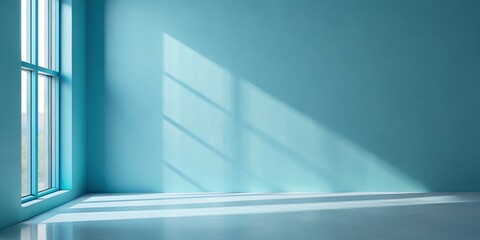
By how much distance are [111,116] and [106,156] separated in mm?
655

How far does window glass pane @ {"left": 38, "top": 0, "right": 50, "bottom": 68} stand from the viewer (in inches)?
288

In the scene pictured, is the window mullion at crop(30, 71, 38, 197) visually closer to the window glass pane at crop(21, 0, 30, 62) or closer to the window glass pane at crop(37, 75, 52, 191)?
the window glass pane at crop(21, 0, 30, 62)

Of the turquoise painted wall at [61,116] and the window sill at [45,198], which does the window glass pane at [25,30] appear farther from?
the window sill at [45,198]

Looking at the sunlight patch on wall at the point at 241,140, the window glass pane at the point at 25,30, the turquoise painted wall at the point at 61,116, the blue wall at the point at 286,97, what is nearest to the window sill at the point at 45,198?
the turquoise painted wall at the point at 61,116

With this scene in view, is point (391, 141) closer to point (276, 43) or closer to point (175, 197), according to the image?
point (276, 43)

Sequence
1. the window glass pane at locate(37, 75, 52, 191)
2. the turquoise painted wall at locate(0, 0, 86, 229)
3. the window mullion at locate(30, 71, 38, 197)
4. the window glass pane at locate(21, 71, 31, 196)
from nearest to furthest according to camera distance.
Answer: the turquoise painted wall at locate(0, 0, 86, 229), the window glass pane at locate(21, 71, 31, 196), the window mullion at locate(30, 71, 38, 197), the window glass pane at locate(37, 75, 52, 191)

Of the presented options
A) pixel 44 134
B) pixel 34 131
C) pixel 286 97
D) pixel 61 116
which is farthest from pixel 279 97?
pixel 34 131

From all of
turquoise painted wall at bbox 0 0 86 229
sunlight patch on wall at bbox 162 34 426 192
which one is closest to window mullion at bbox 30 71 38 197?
→ turquoise painted wall at bbox 0 0 86 229

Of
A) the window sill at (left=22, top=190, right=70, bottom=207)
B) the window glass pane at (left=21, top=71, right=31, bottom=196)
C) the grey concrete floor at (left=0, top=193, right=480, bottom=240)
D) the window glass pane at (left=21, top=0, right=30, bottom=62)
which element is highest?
the window glass pane at (left=21, top=0, right=30, bottom=62)

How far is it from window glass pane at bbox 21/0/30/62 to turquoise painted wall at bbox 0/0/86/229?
59cm

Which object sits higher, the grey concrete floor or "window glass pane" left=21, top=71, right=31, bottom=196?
"window glass pane" left=21, top=71, right=31, bottom=196

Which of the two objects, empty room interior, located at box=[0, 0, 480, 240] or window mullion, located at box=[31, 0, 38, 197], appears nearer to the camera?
window mullion, located at box=[31, 0, 38, 197]

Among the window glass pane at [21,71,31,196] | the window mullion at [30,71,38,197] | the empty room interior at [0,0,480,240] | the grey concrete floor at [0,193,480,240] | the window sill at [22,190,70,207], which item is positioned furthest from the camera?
the empty room interior at [0,0,480,240]

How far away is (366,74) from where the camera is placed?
8500 mm
